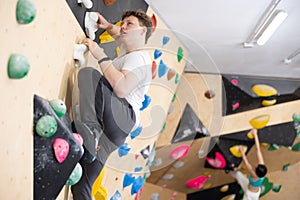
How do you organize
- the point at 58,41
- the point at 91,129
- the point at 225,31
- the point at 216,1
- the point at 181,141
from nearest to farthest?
the point at 58,41
the point at 91,129
the point at 216,1
the point at 225,31
the point at 181,141

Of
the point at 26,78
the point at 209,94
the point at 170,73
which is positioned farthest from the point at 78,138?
the point at 209,94

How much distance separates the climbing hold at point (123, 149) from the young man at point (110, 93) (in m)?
0.40

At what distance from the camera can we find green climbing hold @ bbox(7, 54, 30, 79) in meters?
1.44

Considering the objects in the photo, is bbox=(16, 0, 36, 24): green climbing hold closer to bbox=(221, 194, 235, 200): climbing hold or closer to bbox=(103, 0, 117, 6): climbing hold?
bbox=(103, 0, 117, 6): climbing hold

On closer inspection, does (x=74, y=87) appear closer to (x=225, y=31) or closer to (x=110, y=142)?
(x=110, y=142)

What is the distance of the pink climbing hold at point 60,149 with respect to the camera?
1.69 metres

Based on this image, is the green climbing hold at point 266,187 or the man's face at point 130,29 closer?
the man's face at point 130,29

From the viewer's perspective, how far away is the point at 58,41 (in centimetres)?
182

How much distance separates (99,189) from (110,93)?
87cm

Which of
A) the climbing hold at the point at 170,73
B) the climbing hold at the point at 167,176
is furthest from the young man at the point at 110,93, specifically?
the climbing hold at the point at 167,176

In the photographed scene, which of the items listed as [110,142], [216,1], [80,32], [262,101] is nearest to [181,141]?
[262,101]

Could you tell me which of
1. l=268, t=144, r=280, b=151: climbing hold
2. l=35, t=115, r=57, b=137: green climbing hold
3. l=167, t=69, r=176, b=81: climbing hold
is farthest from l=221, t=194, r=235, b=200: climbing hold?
l=35, t=115, r=57, b=137: green climbing hold

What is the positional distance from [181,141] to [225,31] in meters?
1.29

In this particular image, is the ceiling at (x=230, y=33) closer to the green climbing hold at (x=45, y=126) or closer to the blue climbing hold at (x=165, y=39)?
the blue climbing hold at (x=165, y=39)
